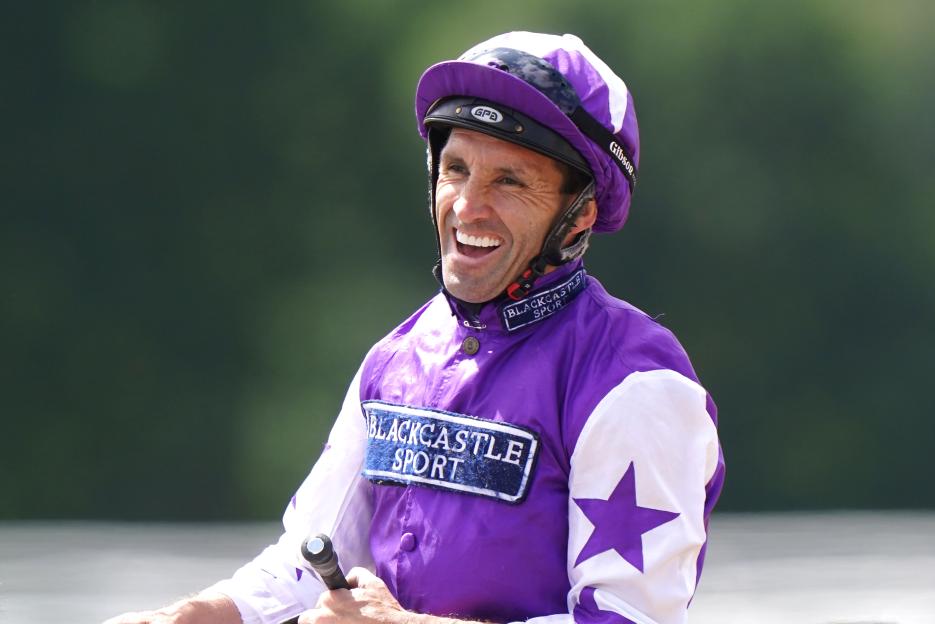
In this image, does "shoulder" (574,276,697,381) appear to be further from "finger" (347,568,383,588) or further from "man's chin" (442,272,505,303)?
"finger" (347,568,383,588)

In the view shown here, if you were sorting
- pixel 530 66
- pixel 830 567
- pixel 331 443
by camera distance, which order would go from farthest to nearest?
pixel 830 567
pixel 331 443
pixel 530 66

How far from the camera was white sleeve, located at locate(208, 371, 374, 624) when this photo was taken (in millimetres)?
2234

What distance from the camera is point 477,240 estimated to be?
2119 mm

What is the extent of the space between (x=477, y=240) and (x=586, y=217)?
18cm

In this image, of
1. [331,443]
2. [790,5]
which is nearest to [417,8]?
[790,5]

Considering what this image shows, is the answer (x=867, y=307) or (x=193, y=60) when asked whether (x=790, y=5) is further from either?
(x=193, y=60)

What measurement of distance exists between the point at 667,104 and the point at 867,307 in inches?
54.6

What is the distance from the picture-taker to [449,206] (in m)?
2.14

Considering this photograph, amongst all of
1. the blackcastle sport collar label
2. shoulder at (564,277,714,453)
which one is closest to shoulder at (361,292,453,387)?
the blackcastle sport collar label

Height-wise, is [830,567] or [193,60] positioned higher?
[193,60]

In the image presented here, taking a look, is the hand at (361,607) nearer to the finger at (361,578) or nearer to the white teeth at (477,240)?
the finger at (361,578)

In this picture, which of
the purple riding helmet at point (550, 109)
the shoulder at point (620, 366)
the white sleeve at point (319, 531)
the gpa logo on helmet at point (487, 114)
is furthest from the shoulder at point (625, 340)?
the white sleeve at point (319, 531)

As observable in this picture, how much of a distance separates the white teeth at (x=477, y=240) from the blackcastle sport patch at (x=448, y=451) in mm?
258

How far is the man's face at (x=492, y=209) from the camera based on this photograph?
2100 mm
